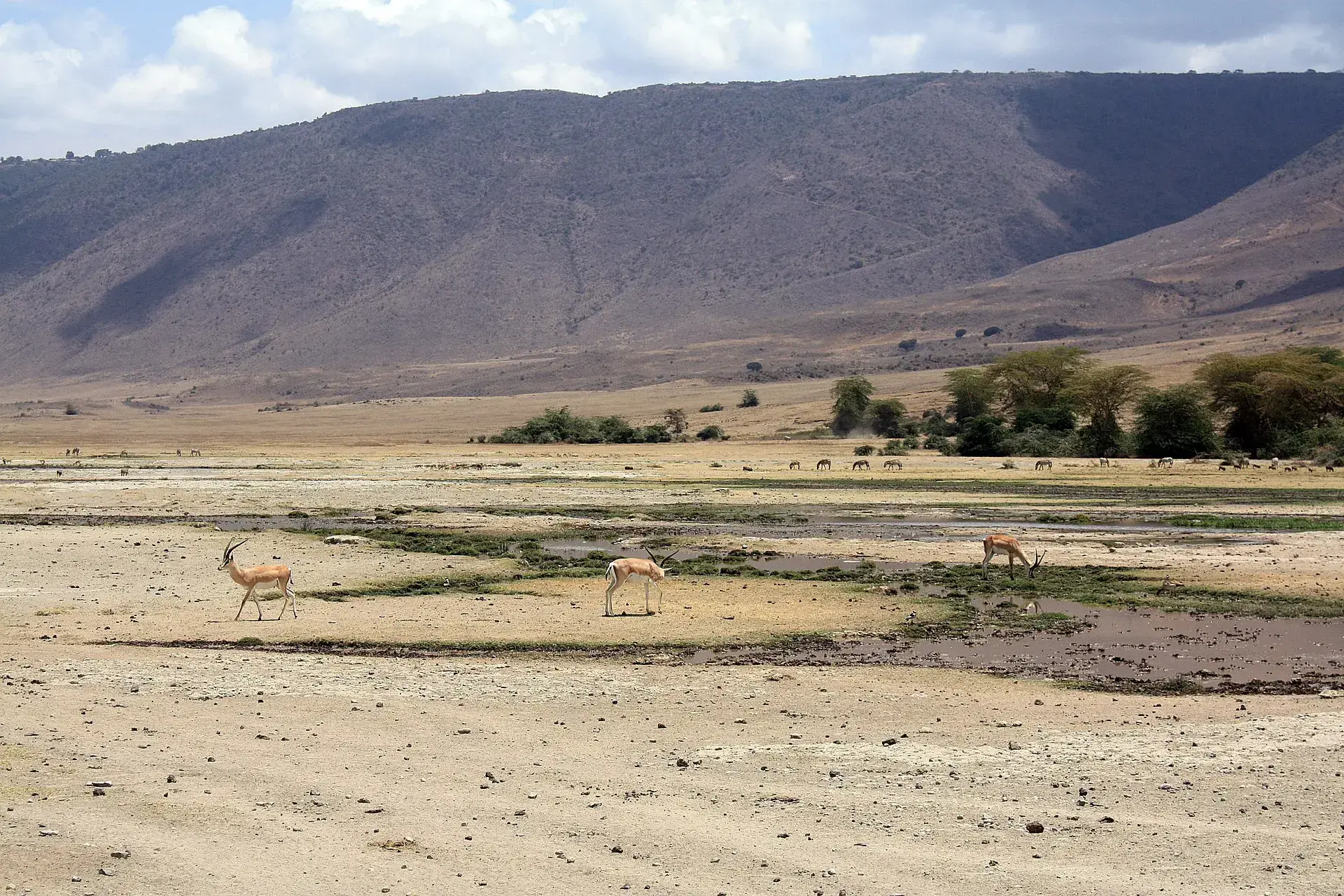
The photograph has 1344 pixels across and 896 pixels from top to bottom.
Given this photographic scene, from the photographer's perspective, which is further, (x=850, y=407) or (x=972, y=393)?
(x=850, y=407)

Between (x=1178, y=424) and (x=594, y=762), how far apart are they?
55911 millimetres

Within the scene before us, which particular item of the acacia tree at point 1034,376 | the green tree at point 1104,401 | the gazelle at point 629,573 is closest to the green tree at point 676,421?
the acacia tree at point 1034,376

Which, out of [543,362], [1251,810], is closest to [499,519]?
[1251,810]

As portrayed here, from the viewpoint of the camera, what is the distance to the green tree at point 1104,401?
219 ft

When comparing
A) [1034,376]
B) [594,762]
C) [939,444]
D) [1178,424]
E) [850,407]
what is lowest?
[594,762]

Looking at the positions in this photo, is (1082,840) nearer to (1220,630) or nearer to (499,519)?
(1220,630)

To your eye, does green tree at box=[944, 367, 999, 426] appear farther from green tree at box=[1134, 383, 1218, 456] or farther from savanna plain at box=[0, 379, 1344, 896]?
savanna plain at box=[0, 379, 1344, 896]

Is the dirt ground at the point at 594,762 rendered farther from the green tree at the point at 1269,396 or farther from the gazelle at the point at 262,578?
the green tree at the point at 1269,396

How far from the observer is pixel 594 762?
11.5 meters

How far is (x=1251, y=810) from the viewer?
33.2 feet

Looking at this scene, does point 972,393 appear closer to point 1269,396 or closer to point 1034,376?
point 1034,376

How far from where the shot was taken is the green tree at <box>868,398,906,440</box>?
83375mm

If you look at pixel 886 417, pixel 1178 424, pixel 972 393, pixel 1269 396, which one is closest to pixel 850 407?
pixel 886 417

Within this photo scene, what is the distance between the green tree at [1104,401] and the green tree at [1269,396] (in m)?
3.15
